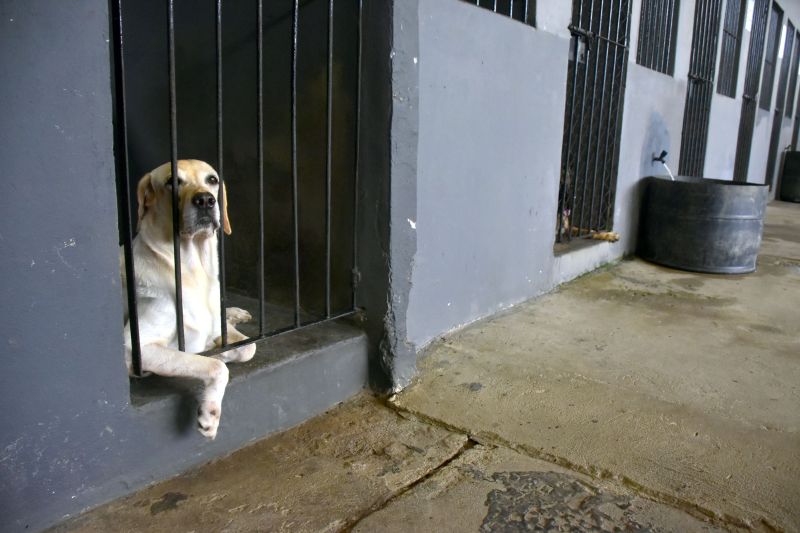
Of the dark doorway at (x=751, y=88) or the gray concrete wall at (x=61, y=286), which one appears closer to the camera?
the gray concrete wall at (x=61, y=286)

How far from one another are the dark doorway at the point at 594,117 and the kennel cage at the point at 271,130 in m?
2.66

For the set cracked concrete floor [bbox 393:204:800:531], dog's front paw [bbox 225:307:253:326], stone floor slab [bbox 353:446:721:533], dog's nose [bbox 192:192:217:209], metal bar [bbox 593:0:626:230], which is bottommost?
stone floor slab [bbox 353:446:721:533]

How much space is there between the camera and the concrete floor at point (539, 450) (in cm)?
198

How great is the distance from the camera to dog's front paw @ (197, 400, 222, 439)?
7.03 ft

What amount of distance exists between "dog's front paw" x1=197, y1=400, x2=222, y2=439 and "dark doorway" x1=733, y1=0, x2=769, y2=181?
410 inches

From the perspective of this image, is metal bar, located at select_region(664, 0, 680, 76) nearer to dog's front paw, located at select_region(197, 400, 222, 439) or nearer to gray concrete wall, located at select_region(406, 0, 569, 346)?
gray concrete wall, located at select_region(406, 0, 569, 346)

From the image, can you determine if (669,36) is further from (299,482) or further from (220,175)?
(299,482)

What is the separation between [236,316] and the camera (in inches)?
126

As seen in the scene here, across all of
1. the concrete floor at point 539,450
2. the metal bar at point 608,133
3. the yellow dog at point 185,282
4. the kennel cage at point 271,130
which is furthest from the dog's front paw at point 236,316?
the metal bar at point 608,133

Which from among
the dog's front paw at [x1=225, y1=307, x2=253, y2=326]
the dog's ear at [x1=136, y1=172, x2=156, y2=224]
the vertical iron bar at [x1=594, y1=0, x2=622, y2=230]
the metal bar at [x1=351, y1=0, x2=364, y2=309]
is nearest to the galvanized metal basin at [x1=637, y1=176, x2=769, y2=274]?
the vertical iron bar at [x1=594, y1=0, x2=622, y2=230]

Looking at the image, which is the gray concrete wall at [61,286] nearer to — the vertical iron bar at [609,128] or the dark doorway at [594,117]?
the dark doorway at [594,117]

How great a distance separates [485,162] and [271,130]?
1395mm

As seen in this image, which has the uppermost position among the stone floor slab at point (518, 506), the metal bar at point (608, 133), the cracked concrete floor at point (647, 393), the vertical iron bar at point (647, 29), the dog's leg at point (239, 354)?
the vertical iron bar at point (647, 29)

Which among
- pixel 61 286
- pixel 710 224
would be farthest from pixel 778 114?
pixel 61 286
